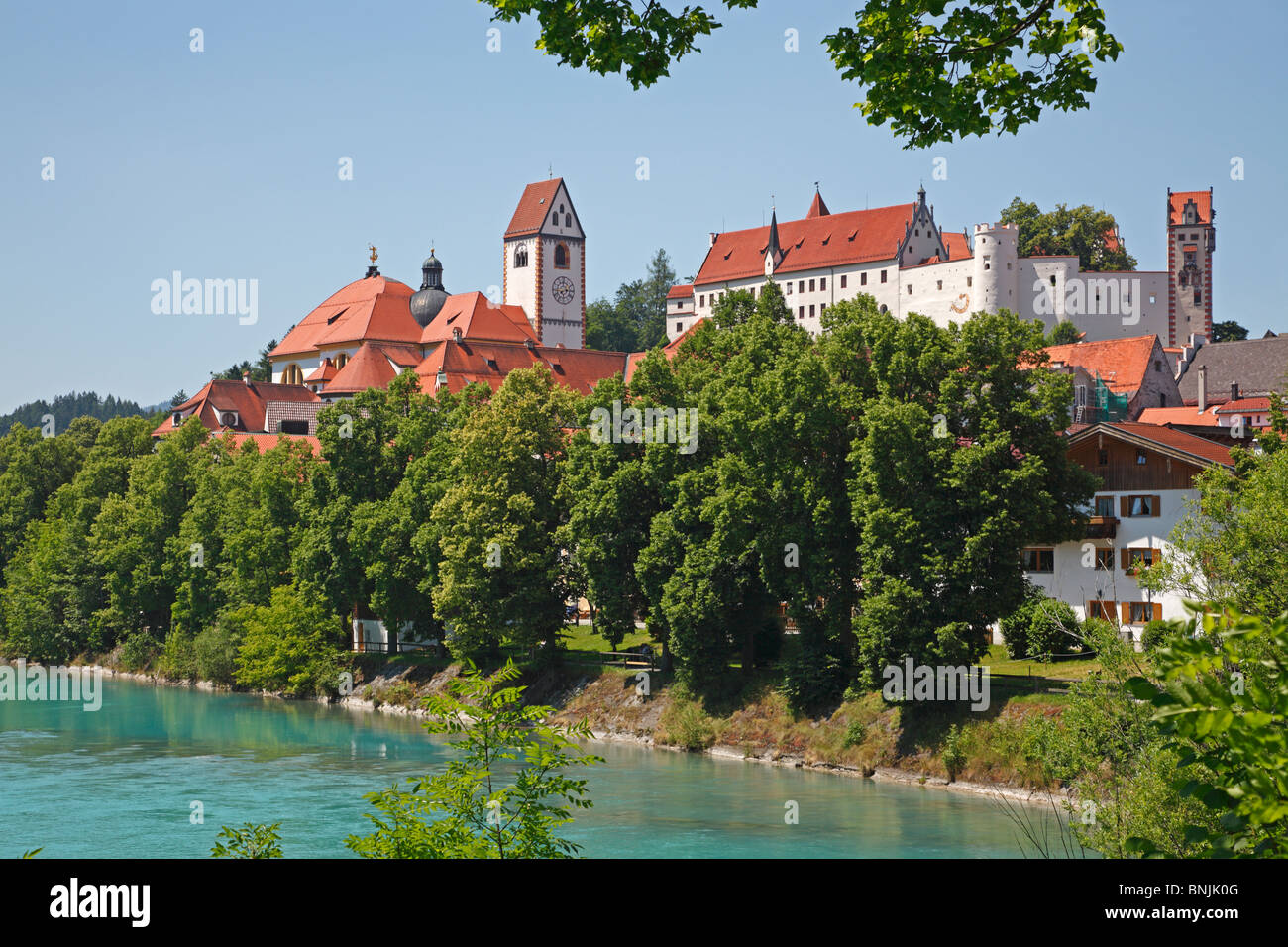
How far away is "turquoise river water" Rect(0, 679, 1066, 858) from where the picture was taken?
31.8 metres

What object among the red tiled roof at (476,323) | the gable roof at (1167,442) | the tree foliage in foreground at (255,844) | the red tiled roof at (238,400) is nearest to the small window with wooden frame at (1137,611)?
the gable roof at (1167,442)

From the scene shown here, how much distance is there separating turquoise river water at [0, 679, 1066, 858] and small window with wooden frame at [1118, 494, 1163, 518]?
1198 cm

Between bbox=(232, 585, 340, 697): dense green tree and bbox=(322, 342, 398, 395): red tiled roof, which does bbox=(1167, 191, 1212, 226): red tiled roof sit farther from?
bbox=(232, 585, 340, 697): dense green tree

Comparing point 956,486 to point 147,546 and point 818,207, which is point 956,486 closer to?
point 147,546

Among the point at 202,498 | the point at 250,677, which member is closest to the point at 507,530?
the point at 250,677

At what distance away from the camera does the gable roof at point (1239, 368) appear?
85812 mm

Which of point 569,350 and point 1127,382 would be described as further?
point 569,350

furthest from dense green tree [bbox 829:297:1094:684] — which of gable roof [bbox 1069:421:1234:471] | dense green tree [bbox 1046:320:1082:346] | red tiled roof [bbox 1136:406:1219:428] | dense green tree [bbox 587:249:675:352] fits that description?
dense green tree [bbox 587:249:675:352]

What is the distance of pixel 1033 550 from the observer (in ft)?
155

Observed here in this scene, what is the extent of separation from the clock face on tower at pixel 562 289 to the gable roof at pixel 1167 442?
89536mm

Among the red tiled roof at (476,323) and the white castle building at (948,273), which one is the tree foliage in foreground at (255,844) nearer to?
→ the white castle building at (948,273)

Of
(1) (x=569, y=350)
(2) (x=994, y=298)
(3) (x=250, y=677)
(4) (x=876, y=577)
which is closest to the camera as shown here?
(4) (x=876, y=577)
